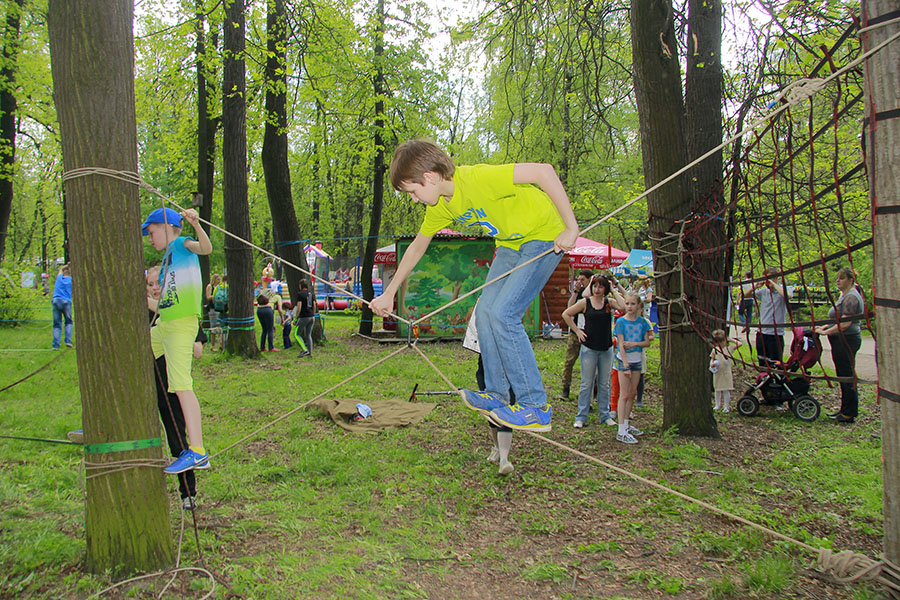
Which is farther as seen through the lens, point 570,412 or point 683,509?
point 570,412

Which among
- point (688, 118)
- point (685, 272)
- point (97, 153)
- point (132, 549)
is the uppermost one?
point (688, 118)

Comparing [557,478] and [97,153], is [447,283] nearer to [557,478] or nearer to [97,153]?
[557,478]

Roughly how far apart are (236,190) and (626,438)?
27.4 ft

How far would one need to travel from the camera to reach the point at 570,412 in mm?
7594

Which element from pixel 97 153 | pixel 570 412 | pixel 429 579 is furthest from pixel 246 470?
pixel 570 412

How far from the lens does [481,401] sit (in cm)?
372

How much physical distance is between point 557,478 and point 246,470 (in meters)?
2.63

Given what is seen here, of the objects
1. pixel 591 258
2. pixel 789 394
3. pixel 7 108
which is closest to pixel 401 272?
pixel 789 394

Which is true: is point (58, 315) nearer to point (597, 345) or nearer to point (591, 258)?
point (597, 345)

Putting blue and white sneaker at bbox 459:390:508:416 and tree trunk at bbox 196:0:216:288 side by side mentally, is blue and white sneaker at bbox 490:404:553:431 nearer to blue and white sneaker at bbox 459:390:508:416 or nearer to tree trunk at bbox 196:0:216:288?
blue and white sneaker at bbox 459:390:508:416

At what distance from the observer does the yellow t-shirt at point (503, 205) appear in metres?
3.39

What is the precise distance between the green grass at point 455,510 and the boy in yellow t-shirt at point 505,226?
0.94 metres

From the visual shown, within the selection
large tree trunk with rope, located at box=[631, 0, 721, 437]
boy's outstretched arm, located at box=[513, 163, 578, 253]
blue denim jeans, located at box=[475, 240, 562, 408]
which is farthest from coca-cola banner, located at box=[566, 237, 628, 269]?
boy's outstretched arm, located at box=[513, 163, 578, 253]

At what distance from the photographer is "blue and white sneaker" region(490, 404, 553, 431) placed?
138 inches
